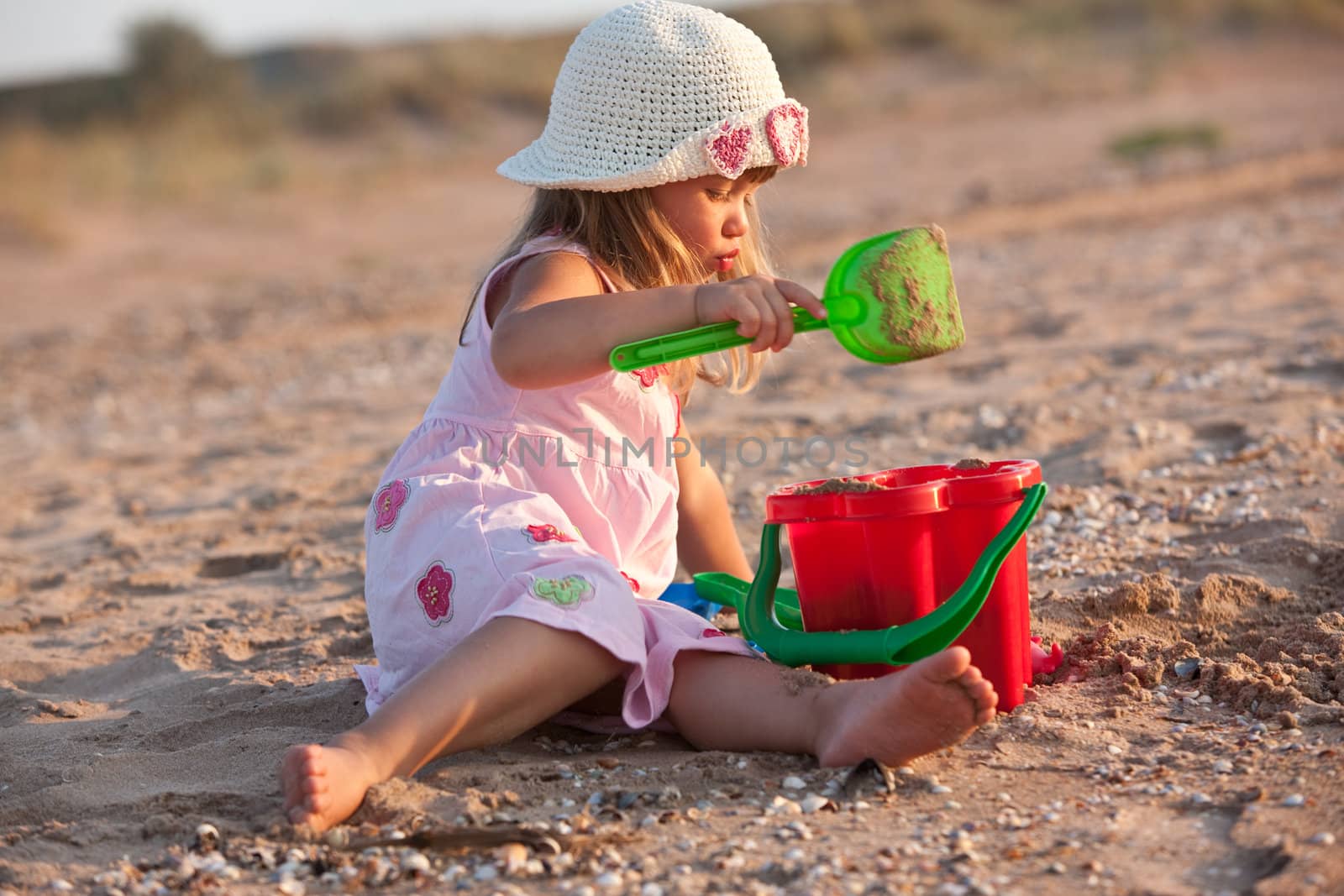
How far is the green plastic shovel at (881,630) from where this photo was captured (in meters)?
1.93

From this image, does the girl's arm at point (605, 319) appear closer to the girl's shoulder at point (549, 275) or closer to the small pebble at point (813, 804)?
the girl's shoulder at point (549, 275)

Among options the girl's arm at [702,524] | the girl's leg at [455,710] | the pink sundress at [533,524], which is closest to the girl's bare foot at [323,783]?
A: the girl's leg at [455,710]

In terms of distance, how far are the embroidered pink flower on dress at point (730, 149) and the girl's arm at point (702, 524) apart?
1.91 ft

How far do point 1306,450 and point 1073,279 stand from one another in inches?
129

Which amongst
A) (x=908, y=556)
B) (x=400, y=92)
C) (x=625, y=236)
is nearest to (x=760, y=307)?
(x=908, y=556)

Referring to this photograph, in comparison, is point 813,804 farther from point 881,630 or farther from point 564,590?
point 564,590

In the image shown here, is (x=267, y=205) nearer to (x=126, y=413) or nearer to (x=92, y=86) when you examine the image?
(x=126, y=413)

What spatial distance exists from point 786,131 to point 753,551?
1.10m

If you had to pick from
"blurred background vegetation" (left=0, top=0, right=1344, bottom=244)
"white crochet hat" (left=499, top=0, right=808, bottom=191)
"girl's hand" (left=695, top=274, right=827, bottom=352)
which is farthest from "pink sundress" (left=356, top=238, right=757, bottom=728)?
"blurred background vegetation" (left=0, top=0, right=1344, bottom=244)

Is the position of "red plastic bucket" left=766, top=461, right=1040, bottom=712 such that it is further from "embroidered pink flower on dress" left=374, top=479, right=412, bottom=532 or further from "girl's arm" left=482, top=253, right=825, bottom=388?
"embroidered pink flower on dress" left=374, top=479, right=412, bottom=532

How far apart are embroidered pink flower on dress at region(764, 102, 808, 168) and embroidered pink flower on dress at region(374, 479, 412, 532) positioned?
82 cm

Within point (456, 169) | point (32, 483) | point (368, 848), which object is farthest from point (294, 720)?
point (456, 169)

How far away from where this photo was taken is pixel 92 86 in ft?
68.2

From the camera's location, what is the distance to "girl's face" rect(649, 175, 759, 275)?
2.38 metres
